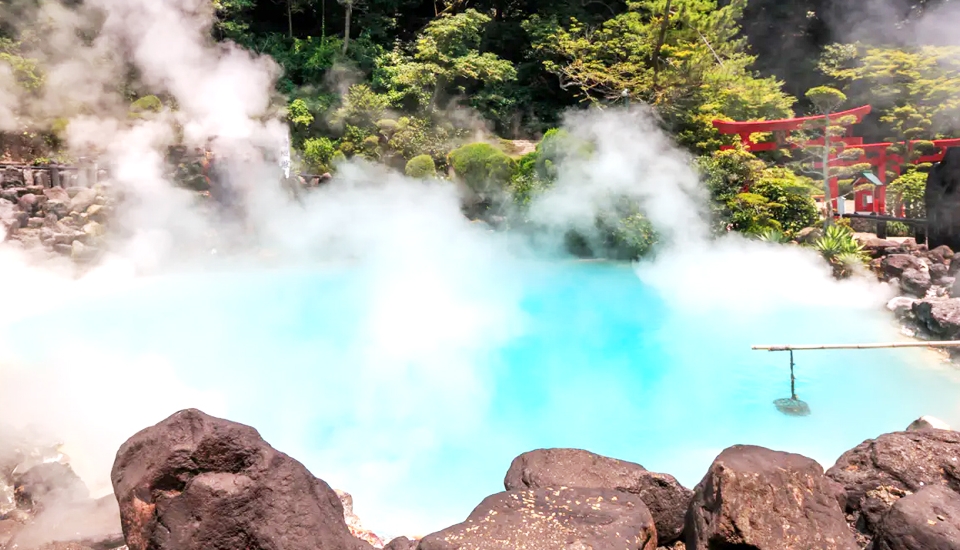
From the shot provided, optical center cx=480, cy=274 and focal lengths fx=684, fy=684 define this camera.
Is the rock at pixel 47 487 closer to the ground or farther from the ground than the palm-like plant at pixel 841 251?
closer to the ground

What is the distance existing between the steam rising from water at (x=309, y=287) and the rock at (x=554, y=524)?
2544mm

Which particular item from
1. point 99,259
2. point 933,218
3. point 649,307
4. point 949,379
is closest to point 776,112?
point 933,218

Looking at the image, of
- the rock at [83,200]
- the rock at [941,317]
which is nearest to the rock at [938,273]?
the rock at [941,317]

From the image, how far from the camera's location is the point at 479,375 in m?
7.68

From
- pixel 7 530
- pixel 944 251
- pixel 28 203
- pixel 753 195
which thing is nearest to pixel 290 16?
pixel 28 203

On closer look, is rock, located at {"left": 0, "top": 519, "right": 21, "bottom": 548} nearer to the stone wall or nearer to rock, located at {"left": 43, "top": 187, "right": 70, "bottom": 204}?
the stone wall

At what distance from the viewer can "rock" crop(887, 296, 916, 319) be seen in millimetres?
9417

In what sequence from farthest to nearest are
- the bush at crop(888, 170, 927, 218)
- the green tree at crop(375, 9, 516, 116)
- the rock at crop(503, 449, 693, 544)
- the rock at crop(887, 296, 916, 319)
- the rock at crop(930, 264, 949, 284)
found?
1. the green tree at crop(375, 9, 516, 116)
2. the bush at crop(888, 170, 927, 218)
3. the rock at crop(930, 264, 949, 284)
4. the rock at crop(887, 296, 916, 319)
5. the rock at crop(503, 449, 693, 544)

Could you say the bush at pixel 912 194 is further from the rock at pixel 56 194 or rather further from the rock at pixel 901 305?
the rock at pixel 56 194

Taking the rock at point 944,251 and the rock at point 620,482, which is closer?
the rock at point 620,482

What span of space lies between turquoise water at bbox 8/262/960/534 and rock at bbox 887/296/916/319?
8.2 inches

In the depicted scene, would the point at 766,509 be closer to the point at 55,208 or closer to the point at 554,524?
the point at 554,524

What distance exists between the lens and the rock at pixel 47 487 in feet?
15.2

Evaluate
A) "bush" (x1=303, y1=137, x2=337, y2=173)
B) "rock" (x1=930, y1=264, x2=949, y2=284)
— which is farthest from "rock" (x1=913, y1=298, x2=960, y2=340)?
"bush" (x1=303, y1=137, x2=337, y2=173)
